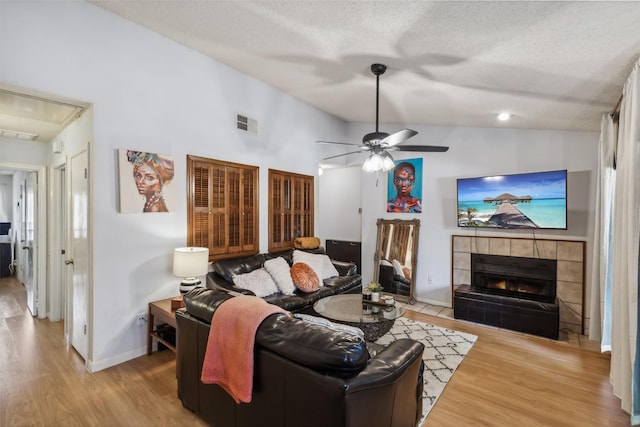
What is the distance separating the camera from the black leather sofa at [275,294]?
11.0 ft

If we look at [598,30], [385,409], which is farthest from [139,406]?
[598,30]

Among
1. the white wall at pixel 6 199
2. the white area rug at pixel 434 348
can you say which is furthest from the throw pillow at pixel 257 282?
the white wall at pixel 6 199

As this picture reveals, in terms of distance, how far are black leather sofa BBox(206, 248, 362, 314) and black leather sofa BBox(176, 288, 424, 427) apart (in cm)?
144

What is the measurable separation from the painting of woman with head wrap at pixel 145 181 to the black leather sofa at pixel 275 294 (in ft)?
3.03

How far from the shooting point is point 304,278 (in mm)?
3773

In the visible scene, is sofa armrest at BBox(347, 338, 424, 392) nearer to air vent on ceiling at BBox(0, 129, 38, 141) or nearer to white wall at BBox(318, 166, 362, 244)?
white wall at BBox(318, 166, 362, 244)

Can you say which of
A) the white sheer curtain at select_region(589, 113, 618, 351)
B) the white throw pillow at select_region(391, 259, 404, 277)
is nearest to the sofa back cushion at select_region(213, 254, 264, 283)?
the white throw pillow at select_region(391, 259, 404, 277)

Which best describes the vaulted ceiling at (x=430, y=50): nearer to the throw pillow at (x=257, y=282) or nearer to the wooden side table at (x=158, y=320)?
the wooden side table at (x=158, y=320)

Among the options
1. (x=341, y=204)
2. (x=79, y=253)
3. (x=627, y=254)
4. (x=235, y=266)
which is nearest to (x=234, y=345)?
(x=235, y=266)

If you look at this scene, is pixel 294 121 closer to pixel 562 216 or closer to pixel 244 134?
pixel 244 134

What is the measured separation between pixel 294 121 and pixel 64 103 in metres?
2.88

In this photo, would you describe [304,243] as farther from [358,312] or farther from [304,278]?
[358,312]

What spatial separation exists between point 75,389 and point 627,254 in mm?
4359

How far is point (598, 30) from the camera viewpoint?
1766 mm
